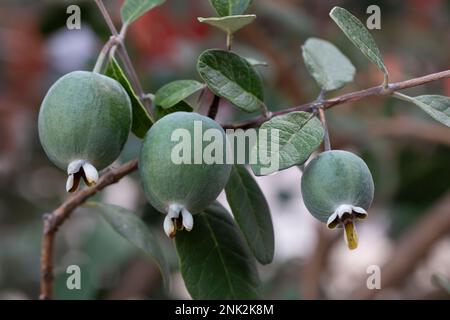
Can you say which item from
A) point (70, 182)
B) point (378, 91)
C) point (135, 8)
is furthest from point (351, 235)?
point (135, 8)

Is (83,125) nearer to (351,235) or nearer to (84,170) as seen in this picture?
(84,170)

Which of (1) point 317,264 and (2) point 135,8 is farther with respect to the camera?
(1) point 317,264

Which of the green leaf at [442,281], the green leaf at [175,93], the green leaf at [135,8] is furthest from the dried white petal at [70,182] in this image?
the green leaf at [442,281]

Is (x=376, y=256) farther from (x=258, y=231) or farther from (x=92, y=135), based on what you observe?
(x=92, y=135)

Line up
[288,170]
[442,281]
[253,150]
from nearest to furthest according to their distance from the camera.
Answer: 1. [253,150]
2. [442,281]
3. [288,170]

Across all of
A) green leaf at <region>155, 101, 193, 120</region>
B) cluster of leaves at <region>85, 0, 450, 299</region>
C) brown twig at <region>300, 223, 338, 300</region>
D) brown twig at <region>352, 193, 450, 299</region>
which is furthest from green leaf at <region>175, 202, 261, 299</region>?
brown twig at <region>352, 193, 450, 299</region>

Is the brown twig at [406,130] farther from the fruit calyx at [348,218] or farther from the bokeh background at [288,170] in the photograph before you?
the fruit calyx at [348,218]

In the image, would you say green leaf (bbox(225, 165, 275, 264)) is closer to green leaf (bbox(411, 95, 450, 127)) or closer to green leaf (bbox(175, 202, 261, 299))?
green leaf (bbox(175, 202, 261, 299))
